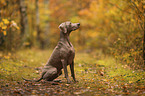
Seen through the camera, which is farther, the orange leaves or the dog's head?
the orange leaves

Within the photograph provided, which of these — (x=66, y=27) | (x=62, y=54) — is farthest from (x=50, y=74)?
(x=66, y=27)

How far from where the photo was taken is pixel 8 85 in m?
4.97

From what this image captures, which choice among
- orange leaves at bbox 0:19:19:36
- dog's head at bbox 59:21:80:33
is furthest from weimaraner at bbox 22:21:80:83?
orange leaves at bbox 0:19:19:36

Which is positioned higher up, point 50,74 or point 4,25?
point 4,25

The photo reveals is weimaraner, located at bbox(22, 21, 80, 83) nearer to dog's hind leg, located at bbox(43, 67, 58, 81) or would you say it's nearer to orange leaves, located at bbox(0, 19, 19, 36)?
dog's hind leg, located at bbox(43, 67, 58, 81)

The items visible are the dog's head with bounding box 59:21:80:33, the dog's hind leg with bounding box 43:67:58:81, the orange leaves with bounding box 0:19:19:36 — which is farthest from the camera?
the orange leaves with bounding box 0:19:19:36

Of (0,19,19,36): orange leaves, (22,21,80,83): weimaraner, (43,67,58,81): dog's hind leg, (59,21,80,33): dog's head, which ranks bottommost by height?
(43,67,58,81): dog's hind leg

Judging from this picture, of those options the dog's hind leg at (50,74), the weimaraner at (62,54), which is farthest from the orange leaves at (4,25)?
the dog's hind leg at (50,74)

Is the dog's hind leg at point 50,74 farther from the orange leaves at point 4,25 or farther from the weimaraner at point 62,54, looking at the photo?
the orange leaves at point 4,25

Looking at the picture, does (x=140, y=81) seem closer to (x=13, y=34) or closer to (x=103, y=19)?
(x=13, y=34)

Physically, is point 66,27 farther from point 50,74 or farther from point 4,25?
point 4,25

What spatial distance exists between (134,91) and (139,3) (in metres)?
4.33

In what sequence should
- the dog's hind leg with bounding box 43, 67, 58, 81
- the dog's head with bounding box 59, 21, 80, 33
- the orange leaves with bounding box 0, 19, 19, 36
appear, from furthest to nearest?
the orange leaves with bounding box 0, 19, 19, 36
the dog's hind leg with bounding box 43, 67, 58, 81
the dog's head with bounding box 59, 21, 80, 33

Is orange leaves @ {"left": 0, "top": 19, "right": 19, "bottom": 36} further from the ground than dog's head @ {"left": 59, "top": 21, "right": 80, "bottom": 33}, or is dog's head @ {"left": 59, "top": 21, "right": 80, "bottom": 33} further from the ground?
orange leaves @ {"left": 0, "top": 19, "right": 19, "bottom": 36}
